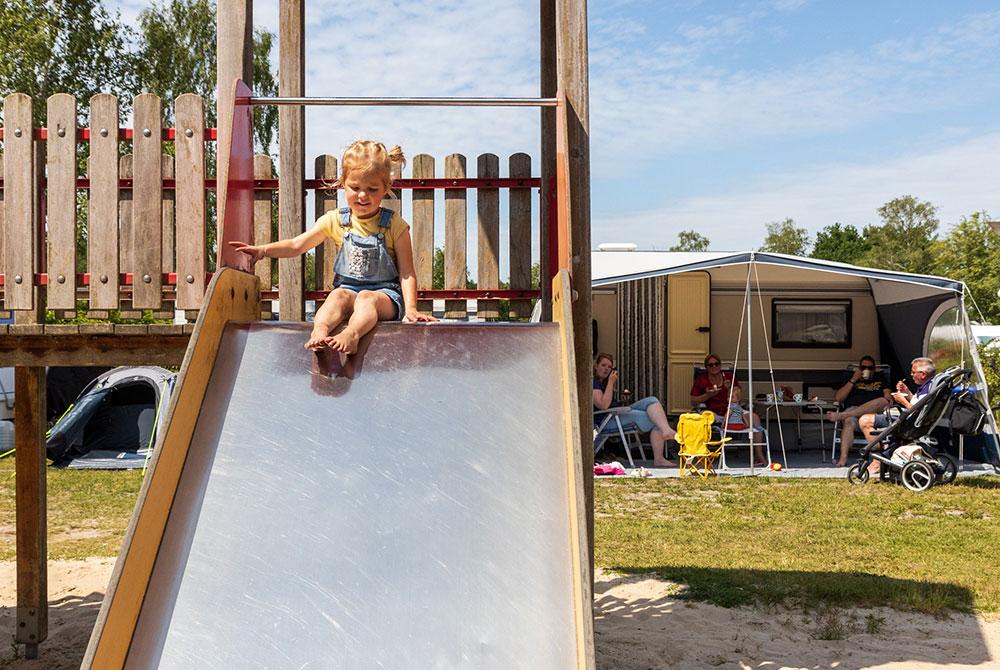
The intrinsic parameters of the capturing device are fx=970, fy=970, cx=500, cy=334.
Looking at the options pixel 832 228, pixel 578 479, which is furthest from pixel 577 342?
pixel 832 228

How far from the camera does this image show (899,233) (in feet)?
227

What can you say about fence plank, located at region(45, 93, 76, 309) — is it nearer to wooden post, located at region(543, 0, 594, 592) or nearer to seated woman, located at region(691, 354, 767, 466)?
wooden post, located at region(543, 0, 594, 592)

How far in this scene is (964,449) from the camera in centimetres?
1195

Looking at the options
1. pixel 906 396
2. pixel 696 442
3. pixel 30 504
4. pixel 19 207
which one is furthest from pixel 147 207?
pixel 906 396

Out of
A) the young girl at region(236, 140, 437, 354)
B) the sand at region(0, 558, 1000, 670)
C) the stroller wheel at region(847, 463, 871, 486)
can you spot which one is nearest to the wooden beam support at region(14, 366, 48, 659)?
the sand at region(0, 558, 1000, 670)

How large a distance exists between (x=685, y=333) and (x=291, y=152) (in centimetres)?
1039

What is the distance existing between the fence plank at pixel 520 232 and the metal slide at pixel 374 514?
4.58 feet

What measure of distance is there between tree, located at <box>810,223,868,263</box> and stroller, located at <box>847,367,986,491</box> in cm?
6401

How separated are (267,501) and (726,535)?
18.6 feet

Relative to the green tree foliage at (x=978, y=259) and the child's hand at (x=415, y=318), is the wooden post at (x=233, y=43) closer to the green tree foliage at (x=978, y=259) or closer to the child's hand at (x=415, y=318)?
the child's hand at (x=415, y=318)

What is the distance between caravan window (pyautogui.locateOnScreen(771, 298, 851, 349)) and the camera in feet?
46.5

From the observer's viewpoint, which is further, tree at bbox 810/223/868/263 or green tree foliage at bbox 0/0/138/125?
tree at bbox 810/223/868/263

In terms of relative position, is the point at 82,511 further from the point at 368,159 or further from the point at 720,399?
the point at 720,399

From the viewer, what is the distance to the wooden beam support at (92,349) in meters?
3.93
